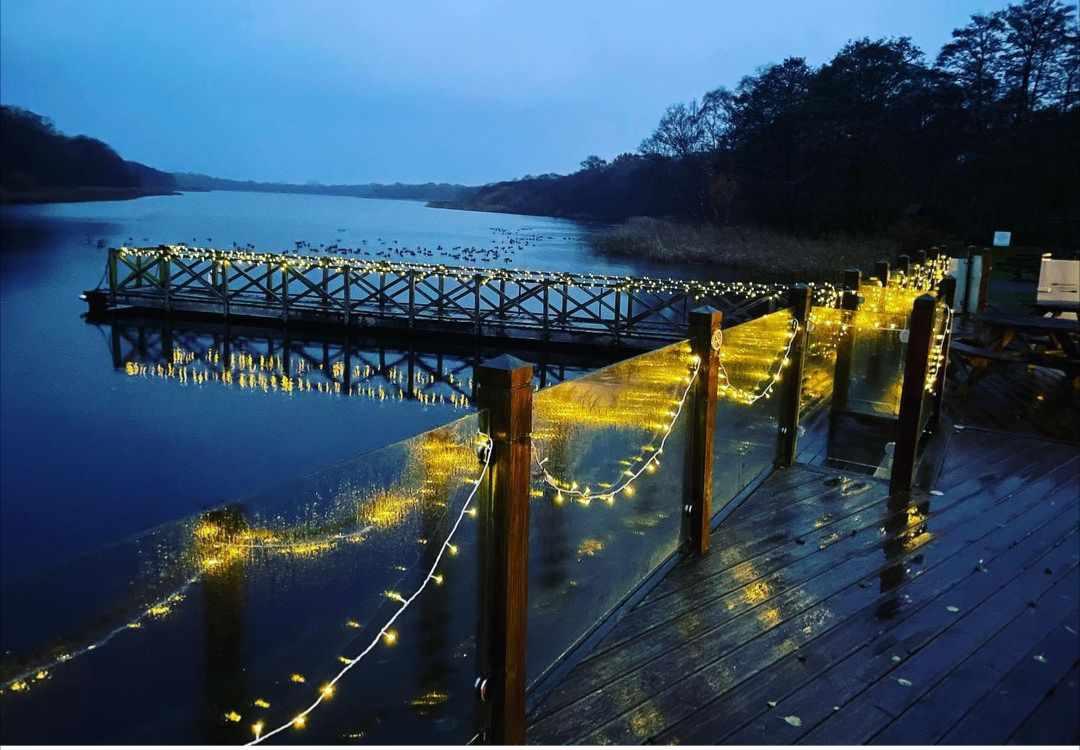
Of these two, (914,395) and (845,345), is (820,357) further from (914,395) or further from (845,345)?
(914,395)

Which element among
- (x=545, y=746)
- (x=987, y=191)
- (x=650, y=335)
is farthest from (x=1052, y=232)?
(x=545, y=746)

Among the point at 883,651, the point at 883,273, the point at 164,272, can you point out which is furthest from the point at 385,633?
the point at 164,272

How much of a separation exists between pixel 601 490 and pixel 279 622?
1484 mm

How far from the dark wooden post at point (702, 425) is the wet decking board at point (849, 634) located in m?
0.17

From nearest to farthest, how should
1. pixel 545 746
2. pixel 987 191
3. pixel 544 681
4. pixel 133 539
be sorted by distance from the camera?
1. pixel 133 539
2. pixel 545 746
3. pixel 544 681
4. pixel 987 191

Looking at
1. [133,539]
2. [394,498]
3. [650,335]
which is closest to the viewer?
[133,539]

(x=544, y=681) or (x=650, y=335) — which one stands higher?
(x=544, y=681)

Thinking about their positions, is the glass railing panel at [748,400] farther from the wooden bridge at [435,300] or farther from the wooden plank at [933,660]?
the wooden bridge at [435,300]

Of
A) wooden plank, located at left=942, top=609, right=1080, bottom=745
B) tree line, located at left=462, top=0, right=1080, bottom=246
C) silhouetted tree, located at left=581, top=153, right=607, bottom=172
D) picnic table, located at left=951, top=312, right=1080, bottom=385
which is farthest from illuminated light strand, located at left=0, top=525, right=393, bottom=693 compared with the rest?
silhouetted tree, located at left=581, top=153, right=607, bottom=172

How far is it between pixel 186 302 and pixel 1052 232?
29.2 meters

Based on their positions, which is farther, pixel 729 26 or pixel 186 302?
pixel 729 26

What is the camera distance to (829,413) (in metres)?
6.47

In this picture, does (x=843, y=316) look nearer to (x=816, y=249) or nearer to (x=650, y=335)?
(x=650, y=335)

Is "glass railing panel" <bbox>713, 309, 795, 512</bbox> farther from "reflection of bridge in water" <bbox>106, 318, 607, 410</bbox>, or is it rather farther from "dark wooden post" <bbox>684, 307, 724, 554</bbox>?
"reflection of bridge in water" <bbox>106, 318, 607, 410</bbox>
